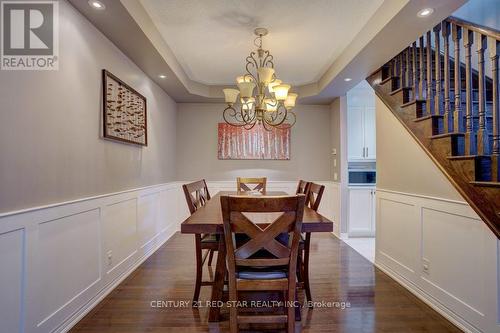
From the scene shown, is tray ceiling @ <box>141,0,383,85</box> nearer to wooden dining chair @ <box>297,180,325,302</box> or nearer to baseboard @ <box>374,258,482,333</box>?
wooden dining chair @ <box>297,180,325,302</box>

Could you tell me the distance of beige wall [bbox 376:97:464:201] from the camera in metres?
2.22

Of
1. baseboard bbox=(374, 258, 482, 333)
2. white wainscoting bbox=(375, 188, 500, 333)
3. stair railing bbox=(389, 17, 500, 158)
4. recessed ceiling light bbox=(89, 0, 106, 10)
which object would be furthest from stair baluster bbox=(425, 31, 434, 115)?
recessed ceiling light bbox=(89, 0, 106, 10)

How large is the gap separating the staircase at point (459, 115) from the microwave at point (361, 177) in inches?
72.9

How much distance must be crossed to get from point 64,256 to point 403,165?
305cm

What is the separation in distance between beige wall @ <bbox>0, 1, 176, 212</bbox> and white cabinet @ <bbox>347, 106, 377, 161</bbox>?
3.46 m

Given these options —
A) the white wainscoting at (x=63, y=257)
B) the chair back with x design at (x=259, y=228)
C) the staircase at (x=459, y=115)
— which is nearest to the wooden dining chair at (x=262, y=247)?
the chair back with x design at (x=259, y=228)

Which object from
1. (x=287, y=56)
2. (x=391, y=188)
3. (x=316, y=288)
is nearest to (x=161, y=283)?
(x=316, y=288)

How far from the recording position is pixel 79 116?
80.3 inches

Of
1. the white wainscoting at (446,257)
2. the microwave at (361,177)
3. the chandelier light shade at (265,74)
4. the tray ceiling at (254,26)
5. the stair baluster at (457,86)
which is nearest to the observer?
the white wainscoting at (446,257)

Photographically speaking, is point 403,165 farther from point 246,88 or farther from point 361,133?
point 361,133

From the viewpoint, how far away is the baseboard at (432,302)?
1.89 meters

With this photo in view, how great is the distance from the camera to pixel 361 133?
14.9 ft

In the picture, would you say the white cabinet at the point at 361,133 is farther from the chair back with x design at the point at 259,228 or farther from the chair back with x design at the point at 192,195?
the chair back with x design at the point at 259,228

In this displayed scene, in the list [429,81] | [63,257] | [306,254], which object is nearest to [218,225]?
[306,254]
